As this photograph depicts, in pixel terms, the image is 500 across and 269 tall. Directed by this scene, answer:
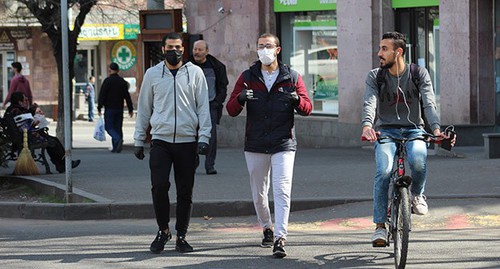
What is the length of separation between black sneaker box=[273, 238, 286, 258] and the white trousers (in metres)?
0.04

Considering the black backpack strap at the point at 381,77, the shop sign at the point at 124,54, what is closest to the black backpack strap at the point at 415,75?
the black backpack strap at the point at 381,77

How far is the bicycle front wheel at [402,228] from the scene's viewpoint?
26.8 ft

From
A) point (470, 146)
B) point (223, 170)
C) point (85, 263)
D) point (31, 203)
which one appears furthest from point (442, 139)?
point (470, 146)

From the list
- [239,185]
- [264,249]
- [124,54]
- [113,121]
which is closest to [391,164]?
[264,249]

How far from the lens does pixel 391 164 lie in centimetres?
866

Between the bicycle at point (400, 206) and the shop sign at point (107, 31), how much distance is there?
3892 cm

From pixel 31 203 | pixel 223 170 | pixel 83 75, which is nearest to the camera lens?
pixel 31 203

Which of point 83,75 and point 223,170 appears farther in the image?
point 83,75

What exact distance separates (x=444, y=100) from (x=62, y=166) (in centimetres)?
675

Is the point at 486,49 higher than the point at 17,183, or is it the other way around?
the point at 486,49

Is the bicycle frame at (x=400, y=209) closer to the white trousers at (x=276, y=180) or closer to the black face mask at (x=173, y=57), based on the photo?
the white trousers at (x=276, y=180)

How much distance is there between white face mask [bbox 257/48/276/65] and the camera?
9391 millimetres

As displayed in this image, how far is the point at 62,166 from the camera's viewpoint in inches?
658

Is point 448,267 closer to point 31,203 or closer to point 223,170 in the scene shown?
point 31,203
